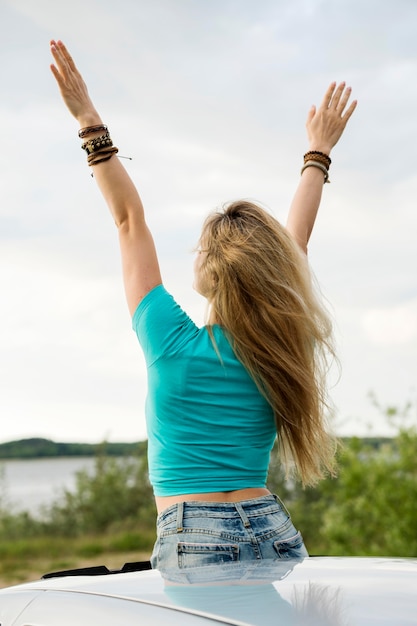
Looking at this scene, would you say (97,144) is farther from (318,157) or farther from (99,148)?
(318,157)

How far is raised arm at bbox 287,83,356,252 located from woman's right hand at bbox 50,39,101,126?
0.85 m

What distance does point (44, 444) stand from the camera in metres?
20.0

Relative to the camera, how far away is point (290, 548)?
95.0 inches

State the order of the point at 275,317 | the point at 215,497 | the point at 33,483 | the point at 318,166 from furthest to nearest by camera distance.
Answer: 1. the point at 33,483
2. the point at 318,166
3. the point at 275,317
4. the point at 215,497

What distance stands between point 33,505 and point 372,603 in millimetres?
15103

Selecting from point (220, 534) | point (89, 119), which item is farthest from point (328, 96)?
point (220, 534)

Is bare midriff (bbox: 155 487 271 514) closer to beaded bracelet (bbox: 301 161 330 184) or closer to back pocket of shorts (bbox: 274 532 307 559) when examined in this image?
back pocket of shorts (bbox: 274 532 307 559)

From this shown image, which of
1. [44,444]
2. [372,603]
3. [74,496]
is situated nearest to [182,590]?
[372,603]

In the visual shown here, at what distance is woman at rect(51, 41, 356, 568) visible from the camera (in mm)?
2363

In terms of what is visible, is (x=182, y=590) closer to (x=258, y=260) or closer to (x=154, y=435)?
(x=154, y=435)

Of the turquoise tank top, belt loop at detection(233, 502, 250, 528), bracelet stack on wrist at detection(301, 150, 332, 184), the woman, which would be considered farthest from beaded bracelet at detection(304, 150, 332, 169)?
belt loop at detection(233, 502, 250, 528)

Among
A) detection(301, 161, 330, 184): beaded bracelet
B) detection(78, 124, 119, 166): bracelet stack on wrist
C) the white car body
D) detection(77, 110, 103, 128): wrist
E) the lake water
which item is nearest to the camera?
the white car body

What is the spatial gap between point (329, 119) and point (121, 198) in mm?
1345

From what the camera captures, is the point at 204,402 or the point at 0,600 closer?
the point at 0,600
